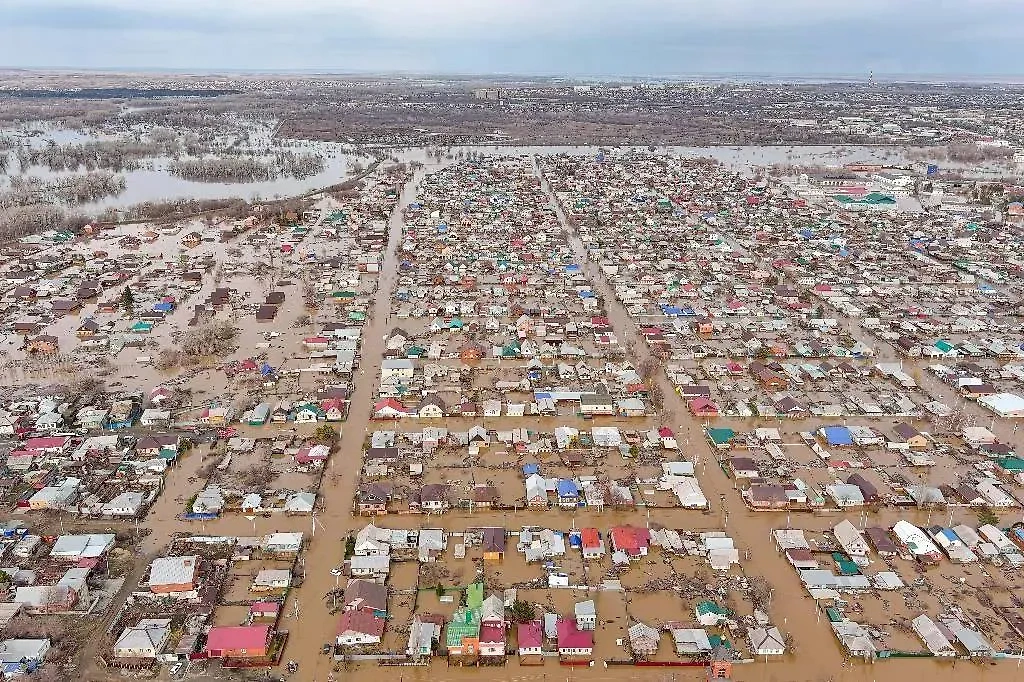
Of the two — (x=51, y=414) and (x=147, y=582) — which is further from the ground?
(x=51, y=414)

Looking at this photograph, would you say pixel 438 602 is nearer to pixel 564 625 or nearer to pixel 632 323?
pixel 564 625

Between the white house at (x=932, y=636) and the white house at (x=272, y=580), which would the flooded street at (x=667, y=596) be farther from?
the white house at (x=272, y=580)

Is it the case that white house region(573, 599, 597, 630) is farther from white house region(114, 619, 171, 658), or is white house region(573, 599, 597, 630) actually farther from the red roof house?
white house region(114, 619, 171, 658)

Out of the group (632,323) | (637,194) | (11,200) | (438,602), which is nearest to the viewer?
(438,602)

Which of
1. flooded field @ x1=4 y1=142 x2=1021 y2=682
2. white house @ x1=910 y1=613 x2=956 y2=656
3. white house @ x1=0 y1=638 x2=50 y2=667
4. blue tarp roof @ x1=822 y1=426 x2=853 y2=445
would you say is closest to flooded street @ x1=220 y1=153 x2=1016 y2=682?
flooded field @ x1=4 y1=142 x2=1021 y2=682

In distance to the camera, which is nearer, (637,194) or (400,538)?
(400,538)

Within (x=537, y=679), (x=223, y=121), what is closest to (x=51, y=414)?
(x=537, y=679)

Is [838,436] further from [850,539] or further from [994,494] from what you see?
[850,539]

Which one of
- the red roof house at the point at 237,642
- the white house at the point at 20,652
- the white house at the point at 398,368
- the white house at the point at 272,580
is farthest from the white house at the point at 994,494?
the white house at the point at 20,652
